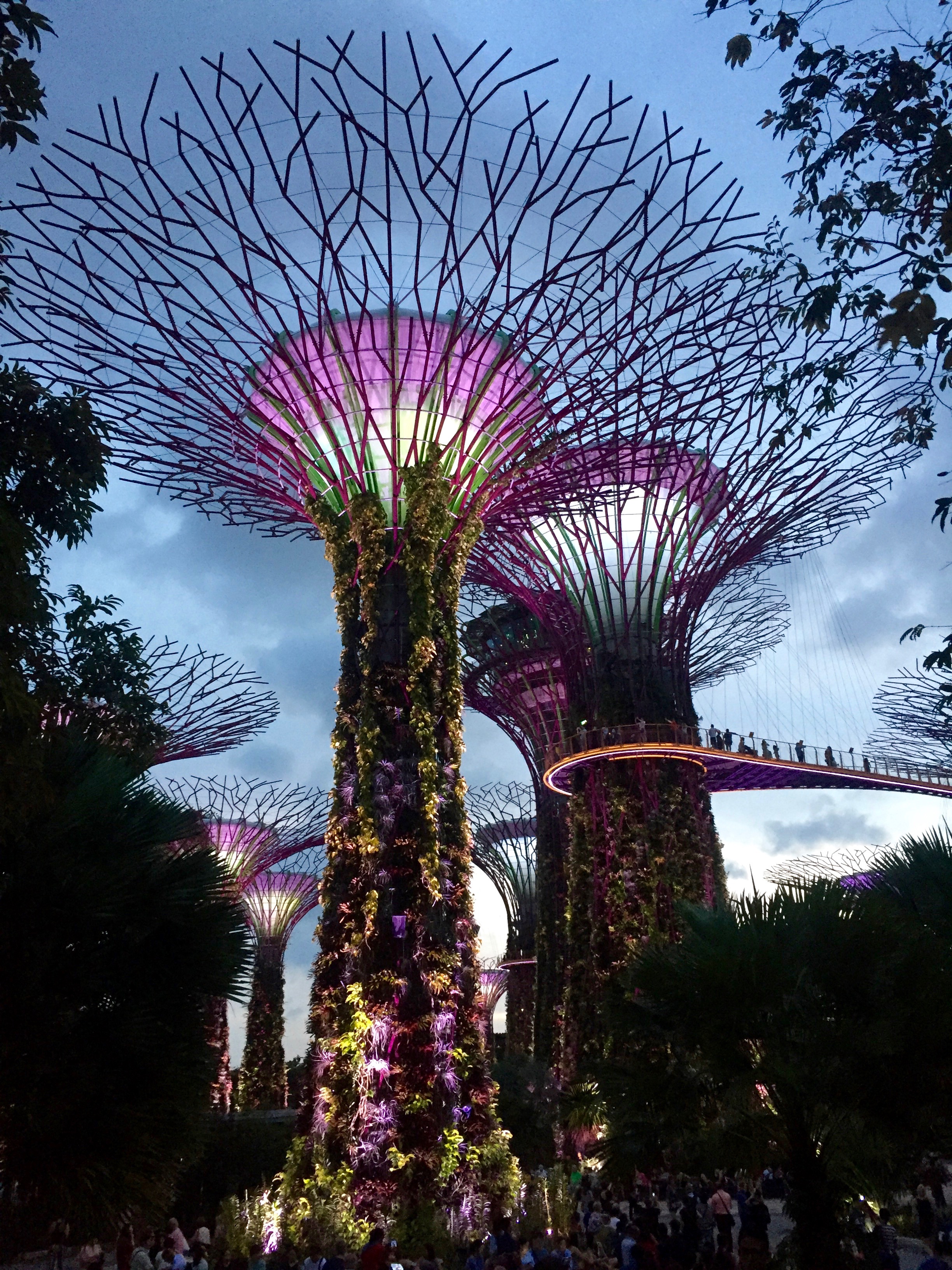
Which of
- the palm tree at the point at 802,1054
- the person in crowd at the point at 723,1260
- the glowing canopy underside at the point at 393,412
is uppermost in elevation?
the glowing canopy underside at the point at 393,412

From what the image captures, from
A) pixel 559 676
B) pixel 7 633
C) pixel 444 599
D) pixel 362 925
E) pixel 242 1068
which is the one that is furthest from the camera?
A: pixel 242 1068

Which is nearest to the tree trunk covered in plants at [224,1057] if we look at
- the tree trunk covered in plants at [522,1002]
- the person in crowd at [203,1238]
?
the person in crowd at [203,1238]

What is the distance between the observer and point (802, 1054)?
9.42m

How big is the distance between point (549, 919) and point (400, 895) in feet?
66.9

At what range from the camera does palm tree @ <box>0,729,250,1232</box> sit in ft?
A: 26.3

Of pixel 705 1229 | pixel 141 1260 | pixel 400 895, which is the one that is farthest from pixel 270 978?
pixel 141 1260

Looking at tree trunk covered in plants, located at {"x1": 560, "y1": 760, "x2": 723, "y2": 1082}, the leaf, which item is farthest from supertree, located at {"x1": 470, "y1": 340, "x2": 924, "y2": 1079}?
the leaf

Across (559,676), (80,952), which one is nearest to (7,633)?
(80,952)

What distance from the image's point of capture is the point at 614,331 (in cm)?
1722

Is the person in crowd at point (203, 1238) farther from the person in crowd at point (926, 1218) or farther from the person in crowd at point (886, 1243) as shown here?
the person in crowd at point (926, 1218)

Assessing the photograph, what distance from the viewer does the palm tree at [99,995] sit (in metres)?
8.01

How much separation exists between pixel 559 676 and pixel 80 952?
29.8 meters

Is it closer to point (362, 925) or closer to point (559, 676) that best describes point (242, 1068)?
point (559, 676)

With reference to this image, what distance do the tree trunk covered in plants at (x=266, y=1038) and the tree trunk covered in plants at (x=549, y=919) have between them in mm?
12988
